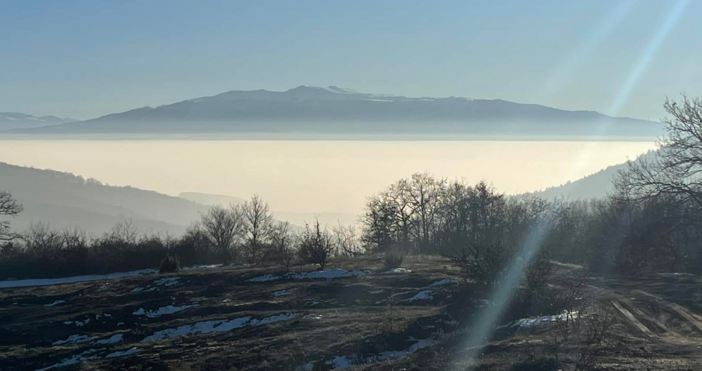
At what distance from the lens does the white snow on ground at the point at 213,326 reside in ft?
67.1

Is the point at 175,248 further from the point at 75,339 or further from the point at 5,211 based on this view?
the point at 75,339

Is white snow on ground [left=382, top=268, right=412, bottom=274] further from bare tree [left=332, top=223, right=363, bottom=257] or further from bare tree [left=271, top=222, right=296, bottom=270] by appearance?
bare tree [left=332, top=223, right=363, bottom=257]

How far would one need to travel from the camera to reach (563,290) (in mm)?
19438

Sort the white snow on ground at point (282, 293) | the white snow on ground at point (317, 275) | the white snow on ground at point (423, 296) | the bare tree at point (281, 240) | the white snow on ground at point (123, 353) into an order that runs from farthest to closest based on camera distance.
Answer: the bare tree at point (281, 240), the white snow on ground at point (317, 275), the white snow on ground at point (282, 293), the white snow on ground at point (423, 296), the white snow on ground at point (123, 353)

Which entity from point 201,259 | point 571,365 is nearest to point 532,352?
point 571,365

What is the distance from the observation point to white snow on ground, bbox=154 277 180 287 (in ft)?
105

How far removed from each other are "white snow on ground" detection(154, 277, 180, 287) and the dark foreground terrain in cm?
15

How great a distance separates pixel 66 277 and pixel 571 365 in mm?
39667

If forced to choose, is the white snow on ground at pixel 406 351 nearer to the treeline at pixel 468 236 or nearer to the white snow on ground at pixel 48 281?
the treeline at pixel 468 236

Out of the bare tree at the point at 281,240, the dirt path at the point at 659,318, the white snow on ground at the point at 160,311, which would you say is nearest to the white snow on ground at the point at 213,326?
the white snow on ground at the point at 160,311

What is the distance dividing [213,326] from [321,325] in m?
4.72

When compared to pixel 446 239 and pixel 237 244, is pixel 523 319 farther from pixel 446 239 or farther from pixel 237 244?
pixel 446 239

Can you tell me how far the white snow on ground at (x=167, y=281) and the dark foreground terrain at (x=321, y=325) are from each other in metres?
0.15

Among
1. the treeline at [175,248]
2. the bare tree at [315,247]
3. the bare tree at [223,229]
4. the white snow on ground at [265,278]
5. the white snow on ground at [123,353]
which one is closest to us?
the white snow on ground at [123,353]
